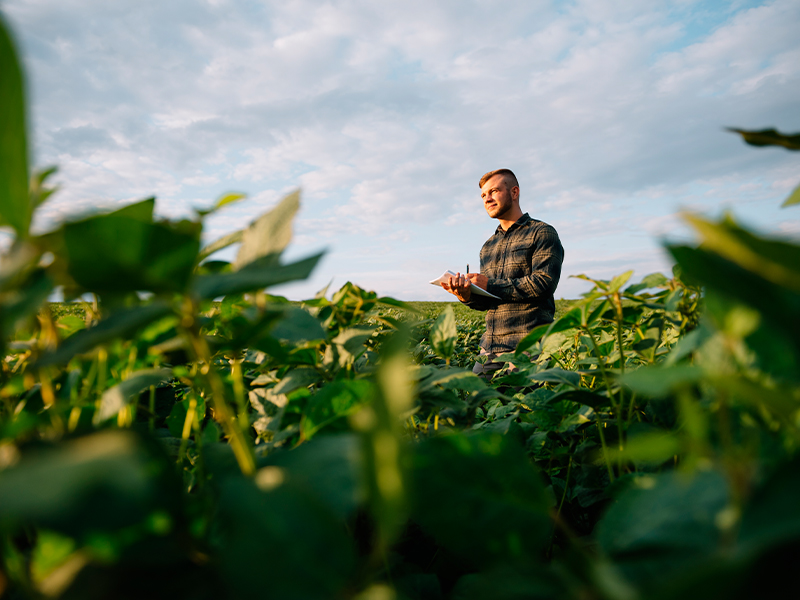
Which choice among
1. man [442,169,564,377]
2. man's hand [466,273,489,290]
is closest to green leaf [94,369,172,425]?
man [442,169,564,377]

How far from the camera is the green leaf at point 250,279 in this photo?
0.31m

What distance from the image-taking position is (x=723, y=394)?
27cm

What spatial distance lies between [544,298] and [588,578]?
11.8ft

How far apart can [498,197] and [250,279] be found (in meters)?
4.15

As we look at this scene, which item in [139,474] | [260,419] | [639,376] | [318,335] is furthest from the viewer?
[260,419]

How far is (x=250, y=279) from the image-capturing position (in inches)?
12.4

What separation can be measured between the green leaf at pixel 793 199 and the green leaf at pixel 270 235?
46 cm

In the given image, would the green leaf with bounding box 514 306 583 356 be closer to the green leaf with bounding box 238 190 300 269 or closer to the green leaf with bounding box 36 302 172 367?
the green leaf with bounding box 238 190 300 269

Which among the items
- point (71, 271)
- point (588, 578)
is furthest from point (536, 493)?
Result: point (71, 271)

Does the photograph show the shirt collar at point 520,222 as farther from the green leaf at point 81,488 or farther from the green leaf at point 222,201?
the green leaf at point 81,488

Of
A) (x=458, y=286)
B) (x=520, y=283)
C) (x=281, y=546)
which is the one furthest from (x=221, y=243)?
(x=520, y=283)

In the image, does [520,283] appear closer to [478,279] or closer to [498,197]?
[478,279]

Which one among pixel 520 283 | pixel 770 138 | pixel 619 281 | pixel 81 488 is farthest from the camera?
pixel 520 283

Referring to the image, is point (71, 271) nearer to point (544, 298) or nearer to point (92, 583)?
point (92, 583)
